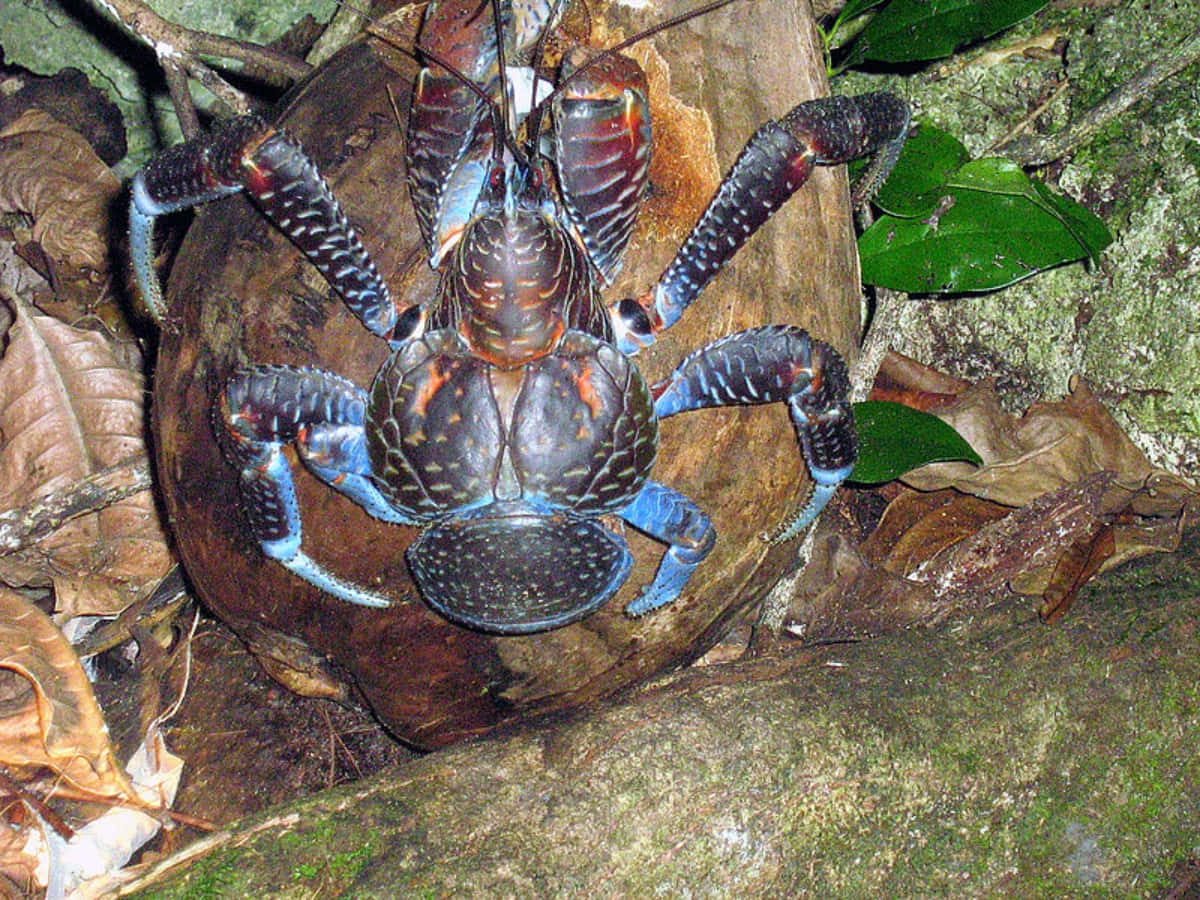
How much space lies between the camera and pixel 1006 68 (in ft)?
10.8

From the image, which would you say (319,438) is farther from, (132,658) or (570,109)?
(132,658)

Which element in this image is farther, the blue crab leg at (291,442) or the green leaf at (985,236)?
the green leaf at (985,236)

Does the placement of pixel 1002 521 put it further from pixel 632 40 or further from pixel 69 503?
pixel 69 503

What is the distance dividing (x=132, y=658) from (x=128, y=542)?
1.22 feet

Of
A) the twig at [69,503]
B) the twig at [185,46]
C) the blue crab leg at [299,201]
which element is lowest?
the twig at [69,503]

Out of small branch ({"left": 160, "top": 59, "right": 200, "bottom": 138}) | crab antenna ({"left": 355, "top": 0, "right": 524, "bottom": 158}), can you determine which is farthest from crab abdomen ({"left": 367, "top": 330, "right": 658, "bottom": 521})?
small branch ({"left": 160, "top": 59, "right": 200, "bottom": 138})

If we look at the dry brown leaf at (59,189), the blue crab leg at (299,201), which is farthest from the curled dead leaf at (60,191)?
the blue crab leg at (299,201)

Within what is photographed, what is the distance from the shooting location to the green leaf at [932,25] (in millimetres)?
2770

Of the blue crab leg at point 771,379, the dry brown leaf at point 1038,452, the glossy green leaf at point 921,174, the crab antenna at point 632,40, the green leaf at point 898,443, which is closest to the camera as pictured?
the crab antenna at point 632,40

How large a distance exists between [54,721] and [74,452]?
2.83 feet

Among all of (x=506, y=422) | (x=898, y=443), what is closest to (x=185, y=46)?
(x=506, y=422)

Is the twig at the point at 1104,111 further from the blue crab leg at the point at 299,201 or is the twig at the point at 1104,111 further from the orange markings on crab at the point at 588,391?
the blue crab leg at the point at 299,201

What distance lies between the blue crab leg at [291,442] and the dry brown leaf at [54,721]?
808 mm

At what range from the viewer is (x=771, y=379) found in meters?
2.24
